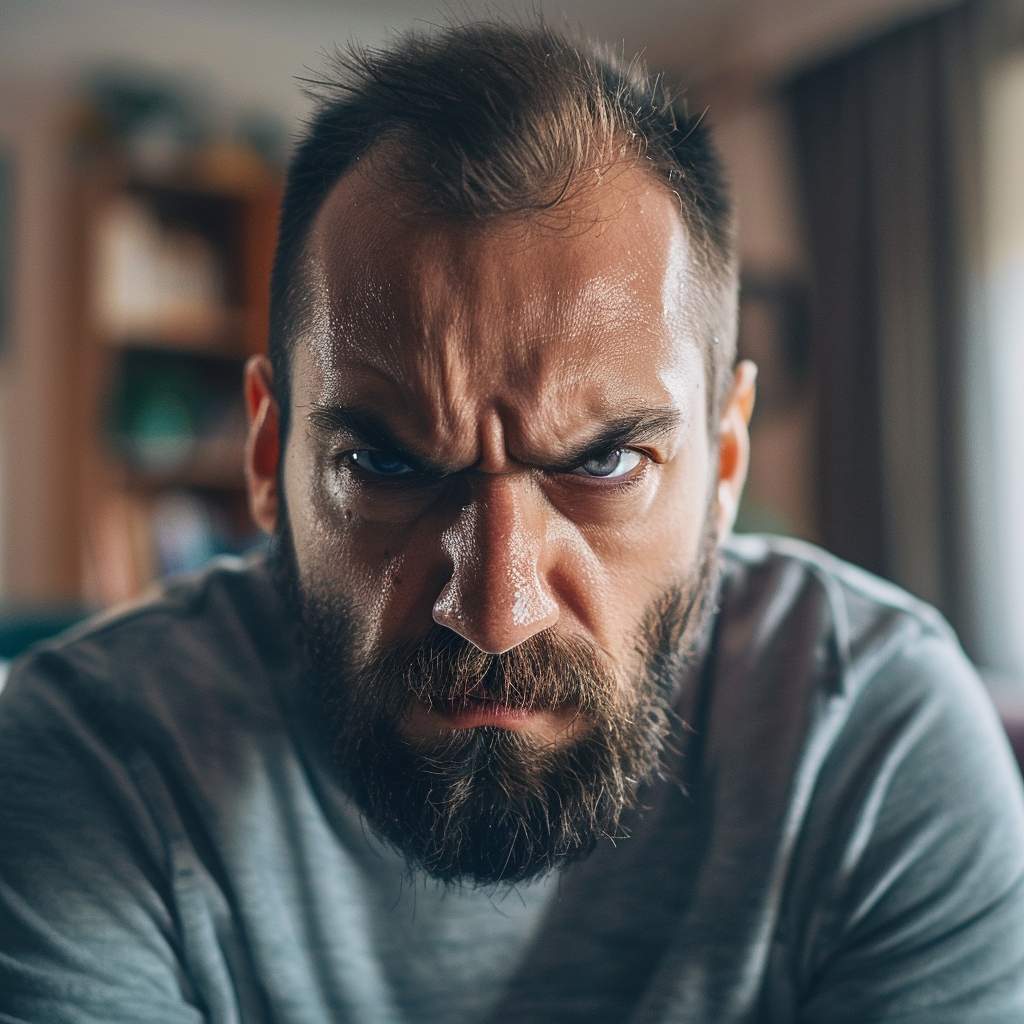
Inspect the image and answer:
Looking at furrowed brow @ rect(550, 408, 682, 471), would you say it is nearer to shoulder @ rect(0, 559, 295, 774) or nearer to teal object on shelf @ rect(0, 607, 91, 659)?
shoulder @ rect(0, 559, 295, 774)

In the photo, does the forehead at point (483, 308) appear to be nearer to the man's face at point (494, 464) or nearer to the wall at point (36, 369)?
the man's face at point (494, 464)

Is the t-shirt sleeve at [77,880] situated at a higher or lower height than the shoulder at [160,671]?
lower

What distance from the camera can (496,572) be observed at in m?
0.54

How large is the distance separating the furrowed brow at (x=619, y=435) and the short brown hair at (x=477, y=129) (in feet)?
0.27

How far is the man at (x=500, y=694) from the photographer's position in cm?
57

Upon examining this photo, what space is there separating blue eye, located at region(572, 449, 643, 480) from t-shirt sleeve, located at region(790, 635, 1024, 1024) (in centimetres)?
34

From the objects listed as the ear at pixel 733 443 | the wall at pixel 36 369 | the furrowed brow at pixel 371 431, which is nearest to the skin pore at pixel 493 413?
the furrowed brow at pixel 371 431

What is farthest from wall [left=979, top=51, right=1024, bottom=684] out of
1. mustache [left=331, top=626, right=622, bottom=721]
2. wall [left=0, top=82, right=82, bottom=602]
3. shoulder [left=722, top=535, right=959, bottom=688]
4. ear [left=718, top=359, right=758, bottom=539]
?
wall [left=0, top=82, right=82, bottom=602]

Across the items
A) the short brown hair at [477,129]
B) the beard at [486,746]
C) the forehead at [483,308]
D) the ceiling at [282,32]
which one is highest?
the ceiling at [282,32]

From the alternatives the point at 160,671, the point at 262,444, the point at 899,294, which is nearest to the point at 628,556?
the point at 262,444

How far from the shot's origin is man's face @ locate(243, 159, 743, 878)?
56 centimetres

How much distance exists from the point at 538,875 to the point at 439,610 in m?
0.20

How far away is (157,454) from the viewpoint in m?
3.10

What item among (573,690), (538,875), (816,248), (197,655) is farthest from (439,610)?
(816,248)
